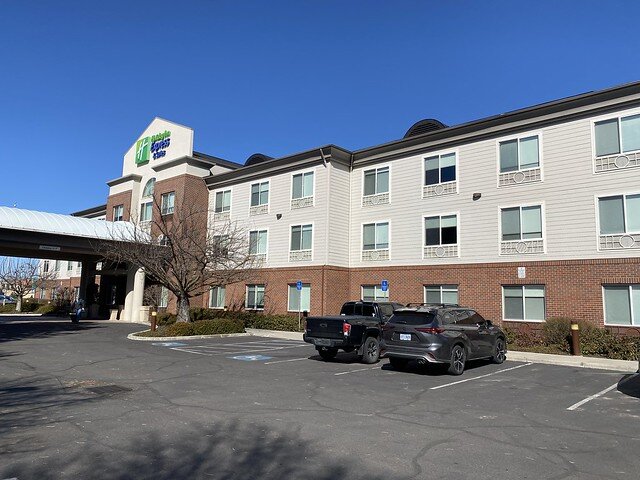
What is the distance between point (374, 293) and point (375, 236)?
3209 mm

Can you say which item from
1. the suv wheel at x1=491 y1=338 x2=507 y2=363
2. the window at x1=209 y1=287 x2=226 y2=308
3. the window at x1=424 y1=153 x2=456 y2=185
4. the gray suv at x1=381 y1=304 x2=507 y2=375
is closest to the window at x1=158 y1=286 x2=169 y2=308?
the window at x1=209 y1=287 x2=226 y2=308

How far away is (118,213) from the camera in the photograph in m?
44.0

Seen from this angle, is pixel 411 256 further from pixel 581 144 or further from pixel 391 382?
pixel 391 382

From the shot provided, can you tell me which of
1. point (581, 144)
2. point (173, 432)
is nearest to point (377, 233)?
point (581, 144)

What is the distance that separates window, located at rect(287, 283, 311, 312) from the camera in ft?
94.6

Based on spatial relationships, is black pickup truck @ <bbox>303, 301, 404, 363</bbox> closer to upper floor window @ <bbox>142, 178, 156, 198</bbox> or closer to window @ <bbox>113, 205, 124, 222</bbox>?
upper floor window @ <bbox>142, 178, 156, 198</bbox>

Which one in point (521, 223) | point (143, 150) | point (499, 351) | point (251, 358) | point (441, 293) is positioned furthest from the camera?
point (143, 150)

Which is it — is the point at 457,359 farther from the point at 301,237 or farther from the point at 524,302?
the point at 301,237

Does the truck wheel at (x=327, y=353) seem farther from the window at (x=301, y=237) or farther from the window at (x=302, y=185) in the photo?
the window at (x=302, y=185)

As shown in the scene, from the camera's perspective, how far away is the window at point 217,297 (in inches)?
1363

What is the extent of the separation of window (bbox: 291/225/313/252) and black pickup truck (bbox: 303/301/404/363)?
13091mm

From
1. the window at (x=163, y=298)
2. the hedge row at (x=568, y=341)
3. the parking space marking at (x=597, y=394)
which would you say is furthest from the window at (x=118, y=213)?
the parking space marking at (x=597, y=394)

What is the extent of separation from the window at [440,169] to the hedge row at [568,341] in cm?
828

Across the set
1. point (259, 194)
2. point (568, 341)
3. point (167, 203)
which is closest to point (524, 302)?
point (568, 341)
